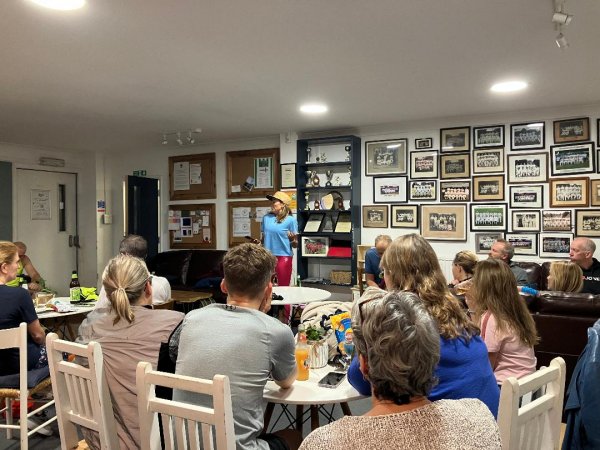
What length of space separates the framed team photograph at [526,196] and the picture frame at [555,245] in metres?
0.37

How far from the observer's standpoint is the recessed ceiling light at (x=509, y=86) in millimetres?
4461

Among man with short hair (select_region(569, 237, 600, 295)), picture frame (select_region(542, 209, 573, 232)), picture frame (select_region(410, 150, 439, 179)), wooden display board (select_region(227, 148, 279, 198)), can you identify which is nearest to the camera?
man with short hair (select_region(569, 237, 600, 295))

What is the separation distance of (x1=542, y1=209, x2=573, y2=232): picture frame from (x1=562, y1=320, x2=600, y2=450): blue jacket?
13.3 feet

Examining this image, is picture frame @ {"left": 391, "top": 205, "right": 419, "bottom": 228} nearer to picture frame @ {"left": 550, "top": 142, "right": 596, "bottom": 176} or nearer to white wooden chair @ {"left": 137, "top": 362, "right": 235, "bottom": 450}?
picture frame @ {"left": 550, "top": 142, "right": 596, "bottom": 176}

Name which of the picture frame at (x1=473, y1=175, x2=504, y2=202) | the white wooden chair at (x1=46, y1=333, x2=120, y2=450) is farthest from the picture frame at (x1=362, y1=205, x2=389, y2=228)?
the white wooden chair at (x1=46, y1=333, x2=120, y2=450)

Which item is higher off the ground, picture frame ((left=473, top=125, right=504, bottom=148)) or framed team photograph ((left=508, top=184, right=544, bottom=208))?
picture frame ((left=473, top=125, right=504, bottom=148))

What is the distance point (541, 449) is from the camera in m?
1.64

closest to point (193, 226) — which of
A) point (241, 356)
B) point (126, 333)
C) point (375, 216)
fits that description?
point (375, 216)

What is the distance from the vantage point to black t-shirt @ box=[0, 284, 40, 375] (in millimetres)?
2771

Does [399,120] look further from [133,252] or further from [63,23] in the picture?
[63,23]

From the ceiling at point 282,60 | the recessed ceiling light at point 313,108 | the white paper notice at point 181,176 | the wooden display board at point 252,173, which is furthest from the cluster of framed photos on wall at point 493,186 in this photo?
the white paper notice at point 181,176

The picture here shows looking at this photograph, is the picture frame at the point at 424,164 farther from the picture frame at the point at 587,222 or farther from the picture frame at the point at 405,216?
the picture frame at the point at 587,222

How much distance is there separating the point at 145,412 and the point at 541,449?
1337 mm

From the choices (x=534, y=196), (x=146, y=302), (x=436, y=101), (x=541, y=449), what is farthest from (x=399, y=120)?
(x=541, y=449)
